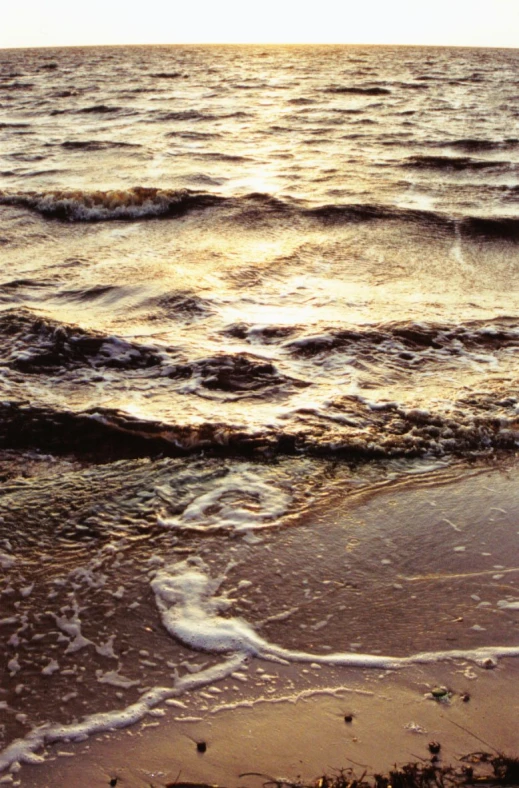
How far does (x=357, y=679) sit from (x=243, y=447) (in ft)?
5.69

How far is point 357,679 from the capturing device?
2434 mm

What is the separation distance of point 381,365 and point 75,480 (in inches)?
91.9

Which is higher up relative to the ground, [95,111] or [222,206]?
[95,111]

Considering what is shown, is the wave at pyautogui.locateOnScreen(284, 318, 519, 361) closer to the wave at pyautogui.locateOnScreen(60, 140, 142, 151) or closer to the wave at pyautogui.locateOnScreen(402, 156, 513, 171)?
the wave at pyautogui.locateOnScreen(402, 156, 513, 171)

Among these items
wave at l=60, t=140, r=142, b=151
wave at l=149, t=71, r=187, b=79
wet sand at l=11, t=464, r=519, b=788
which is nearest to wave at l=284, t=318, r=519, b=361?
wet sand at l=11, t=464, r=519, b=788

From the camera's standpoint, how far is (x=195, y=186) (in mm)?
10977

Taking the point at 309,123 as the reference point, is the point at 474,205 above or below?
below

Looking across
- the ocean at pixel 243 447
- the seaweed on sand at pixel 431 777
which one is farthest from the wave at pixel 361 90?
the seaweed on sand at pixel 431 777

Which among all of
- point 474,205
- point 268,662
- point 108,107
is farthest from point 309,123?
point 268,662

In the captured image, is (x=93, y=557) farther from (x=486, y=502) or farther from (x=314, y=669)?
(x=486, y=502)

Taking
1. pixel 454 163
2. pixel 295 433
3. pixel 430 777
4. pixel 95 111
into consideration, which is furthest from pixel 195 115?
pixel 430 777

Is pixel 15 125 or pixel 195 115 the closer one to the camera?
pixel 15 125

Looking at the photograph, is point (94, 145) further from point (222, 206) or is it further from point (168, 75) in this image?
point (168, 75)

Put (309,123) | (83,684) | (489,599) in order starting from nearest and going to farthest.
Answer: (83,684) → (489,599) → (309,123)
